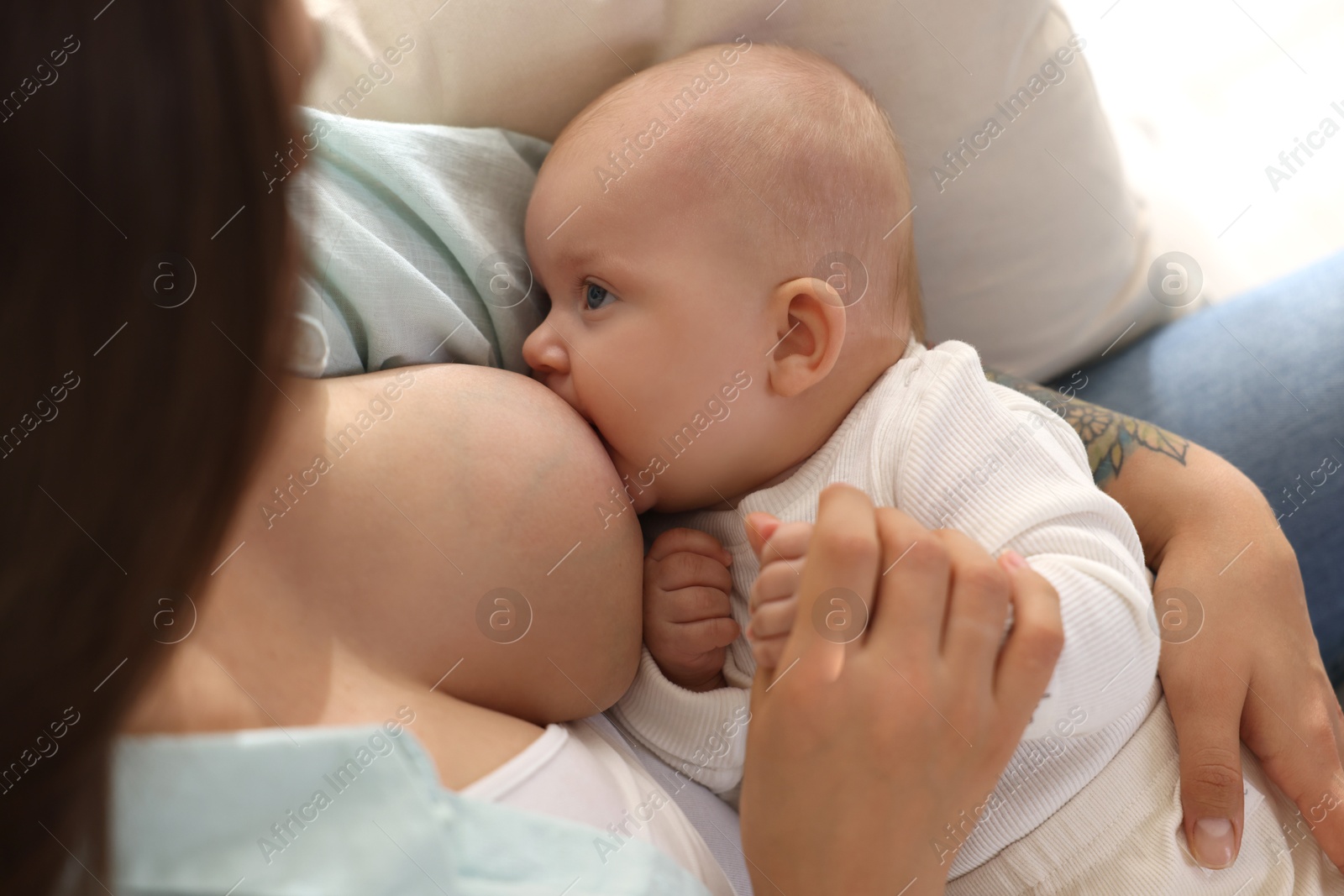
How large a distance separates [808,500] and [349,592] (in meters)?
0.48

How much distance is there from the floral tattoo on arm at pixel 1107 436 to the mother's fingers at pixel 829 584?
0.56m

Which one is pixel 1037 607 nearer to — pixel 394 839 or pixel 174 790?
pixel 394 839

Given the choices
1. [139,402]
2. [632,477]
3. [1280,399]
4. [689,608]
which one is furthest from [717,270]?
[1280,399]

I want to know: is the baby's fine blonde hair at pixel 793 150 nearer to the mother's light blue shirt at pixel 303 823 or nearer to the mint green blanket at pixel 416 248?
the mint green blanket at pixel 416 248

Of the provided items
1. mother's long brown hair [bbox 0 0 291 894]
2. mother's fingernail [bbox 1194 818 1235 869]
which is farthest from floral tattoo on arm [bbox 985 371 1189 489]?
mother's long brown hair [bbox 0 0 291 894]

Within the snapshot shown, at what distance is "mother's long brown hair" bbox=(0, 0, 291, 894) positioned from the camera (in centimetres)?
47

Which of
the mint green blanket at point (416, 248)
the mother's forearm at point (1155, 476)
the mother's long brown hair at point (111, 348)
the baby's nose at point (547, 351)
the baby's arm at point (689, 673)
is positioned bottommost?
the mother's forearm at point (1155, 476)

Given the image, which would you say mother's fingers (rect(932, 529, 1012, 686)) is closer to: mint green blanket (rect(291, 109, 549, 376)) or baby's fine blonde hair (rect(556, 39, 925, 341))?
baby's fine blonde hair (rect(556, 39, 925, 341))

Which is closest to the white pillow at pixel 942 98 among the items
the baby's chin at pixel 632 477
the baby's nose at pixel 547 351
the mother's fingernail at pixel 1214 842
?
the baby's nose at pixel 547 351

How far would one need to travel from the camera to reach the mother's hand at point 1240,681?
0.88m

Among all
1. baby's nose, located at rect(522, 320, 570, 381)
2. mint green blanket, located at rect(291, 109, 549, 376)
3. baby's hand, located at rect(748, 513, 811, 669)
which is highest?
mint green blanket, located at rect(291, 109, 549, 376)

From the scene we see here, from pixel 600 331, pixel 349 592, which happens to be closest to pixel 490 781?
pixel 349 592

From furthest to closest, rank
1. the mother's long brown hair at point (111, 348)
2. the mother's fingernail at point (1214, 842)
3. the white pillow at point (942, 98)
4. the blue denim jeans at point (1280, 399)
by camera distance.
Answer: the blue denim jeans at point (1280, 399)
the white pillow at point (942, 98)
the mother's fingernail at point (1214, 842)
the mother's long brown hair at point (111, 348)

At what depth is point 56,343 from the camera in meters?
0.48
